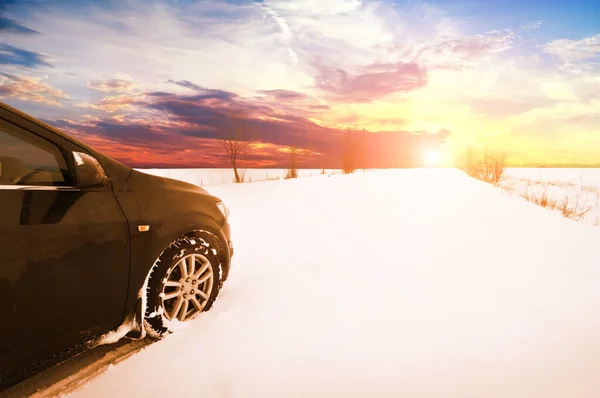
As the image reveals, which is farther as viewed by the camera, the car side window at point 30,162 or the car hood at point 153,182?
the car hood at point 153,182

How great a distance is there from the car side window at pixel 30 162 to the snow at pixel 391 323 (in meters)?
1.45

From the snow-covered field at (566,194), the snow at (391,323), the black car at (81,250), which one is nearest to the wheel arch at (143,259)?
the black car at (81,250)

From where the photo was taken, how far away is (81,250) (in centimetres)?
216

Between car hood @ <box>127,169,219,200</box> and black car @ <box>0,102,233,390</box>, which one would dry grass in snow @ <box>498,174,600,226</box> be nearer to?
car hood @ <box>127,169,219,200</box>

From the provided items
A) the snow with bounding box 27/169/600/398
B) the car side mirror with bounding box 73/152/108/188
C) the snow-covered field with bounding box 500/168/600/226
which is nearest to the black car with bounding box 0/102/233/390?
the car side mirror with bounding box 73/152/108/188

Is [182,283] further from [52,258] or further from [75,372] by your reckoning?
[52,258]

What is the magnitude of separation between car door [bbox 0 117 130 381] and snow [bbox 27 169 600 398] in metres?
0.44

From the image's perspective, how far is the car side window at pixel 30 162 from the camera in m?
2.04

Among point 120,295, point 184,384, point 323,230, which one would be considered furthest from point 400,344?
point 323,230

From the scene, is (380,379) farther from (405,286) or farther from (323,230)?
(323,230)

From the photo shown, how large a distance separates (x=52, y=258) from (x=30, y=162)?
3.45 feet

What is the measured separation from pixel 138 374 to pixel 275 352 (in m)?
0.98

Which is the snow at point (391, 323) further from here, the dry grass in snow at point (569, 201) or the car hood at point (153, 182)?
the dry grass in snow at point (569, 201)

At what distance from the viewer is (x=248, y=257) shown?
4.99 meters
